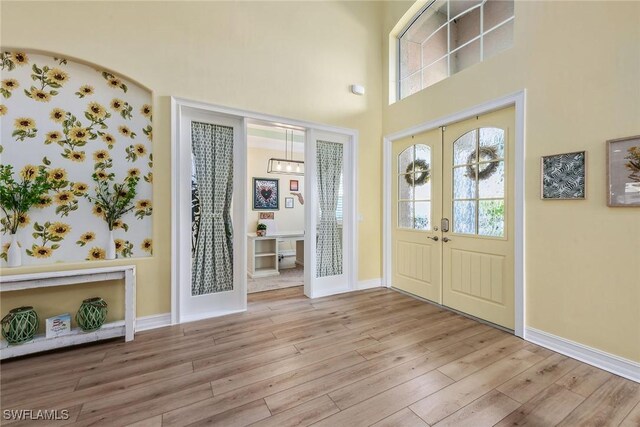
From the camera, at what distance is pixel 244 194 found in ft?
10.8

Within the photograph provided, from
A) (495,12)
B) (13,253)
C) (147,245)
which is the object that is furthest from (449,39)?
(13,253)

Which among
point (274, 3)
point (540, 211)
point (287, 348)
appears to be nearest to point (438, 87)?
point (540, 211)

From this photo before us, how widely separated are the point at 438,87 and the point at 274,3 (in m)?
2.30

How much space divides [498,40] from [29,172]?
15.5ft

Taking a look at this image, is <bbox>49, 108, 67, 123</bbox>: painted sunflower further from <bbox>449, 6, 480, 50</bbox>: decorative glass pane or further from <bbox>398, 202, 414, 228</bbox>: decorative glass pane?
<bbox>449, 6, 480, 50</bbox>: decorative glass pane

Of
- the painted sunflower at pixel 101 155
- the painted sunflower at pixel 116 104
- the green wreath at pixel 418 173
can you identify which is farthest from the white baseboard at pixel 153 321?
the green wreath at pixel 418 173

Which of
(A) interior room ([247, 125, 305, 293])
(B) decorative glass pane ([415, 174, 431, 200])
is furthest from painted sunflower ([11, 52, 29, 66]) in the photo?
(B) decorative glass pane ([415, 174, 431, 200])

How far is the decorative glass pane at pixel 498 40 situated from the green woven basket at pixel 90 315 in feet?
15.2

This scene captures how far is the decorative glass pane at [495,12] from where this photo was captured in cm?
288

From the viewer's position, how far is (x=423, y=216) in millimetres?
3699

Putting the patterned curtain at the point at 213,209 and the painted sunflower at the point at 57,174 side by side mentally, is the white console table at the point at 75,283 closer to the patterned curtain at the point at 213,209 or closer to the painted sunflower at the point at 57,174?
the patterned curtain at the point at 213,209

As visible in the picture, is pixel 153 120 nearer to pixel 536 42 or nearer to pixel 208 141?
pixel 208 141

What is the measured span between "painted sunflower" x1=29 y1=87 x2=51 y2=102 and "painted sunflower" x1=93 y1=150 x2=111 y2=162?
1.81 feet

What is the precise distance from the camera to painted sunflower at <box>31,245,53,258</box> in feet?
7.86
